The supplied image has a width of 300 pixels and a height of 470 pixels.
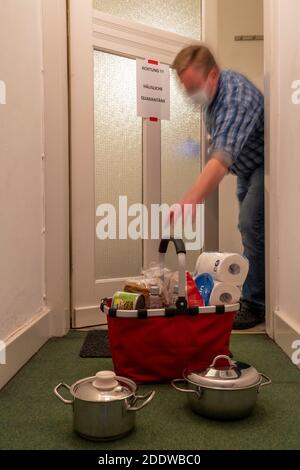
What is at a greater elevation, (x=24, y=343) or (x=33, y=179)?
(x=33, y=179)

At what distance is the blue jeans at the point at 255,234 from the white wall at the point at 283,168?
0.18m

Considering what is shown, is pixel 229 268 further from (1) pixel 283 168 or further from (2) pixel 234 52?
(2) pixel 234 52

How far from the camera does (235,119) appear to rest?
1556 mm

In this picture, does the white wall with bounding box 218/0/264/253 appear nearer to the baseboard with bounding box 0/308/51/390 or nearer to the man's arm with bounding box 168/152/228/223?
the man's arm with bounding box 168/152/228/223

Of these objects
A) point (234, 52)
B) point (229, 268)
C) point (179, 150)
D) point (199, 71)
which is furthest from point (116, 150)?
point (234, 52)

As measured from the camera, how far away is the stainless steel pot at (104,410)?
81cm

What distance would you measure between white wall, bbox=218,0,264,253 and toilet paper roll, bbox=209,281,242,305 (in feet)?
5.98

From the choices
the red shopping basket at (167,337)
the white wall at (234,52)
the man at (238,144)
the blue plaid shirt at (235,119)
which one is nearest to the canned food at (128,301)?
the red shopping basket at (167,337)

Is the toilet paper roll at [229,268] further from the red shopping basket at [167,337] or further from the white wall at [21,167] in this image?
the white wall at [21,167]

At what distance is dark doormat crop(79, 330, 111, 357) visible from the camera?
1392mm

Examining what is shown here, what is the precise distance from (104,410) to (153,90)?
58.5 inches

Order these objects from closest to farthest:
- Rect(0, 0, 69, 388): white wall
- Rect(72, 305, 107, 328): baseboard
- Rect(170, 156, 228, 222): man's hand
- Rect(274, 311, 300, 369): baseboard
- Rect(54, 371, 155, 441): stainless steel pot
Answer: Rect(54, 371, 155, 441): stainless steel pot, Rect(0, 0, 69, 388): white wall, Rect(274, 311, 300, 369): baseboard, Rect(170, 156, 228, 222): man's hand, Rect(72, 305, 107, 328): baseboard

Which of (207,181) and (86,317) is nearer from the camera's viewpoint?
(207,181)

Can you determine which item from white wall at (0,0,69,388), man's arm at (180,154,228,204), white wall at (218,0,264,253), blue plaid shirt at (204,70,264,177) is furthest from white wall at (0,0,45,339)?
white wall at (218,0,264,253)
